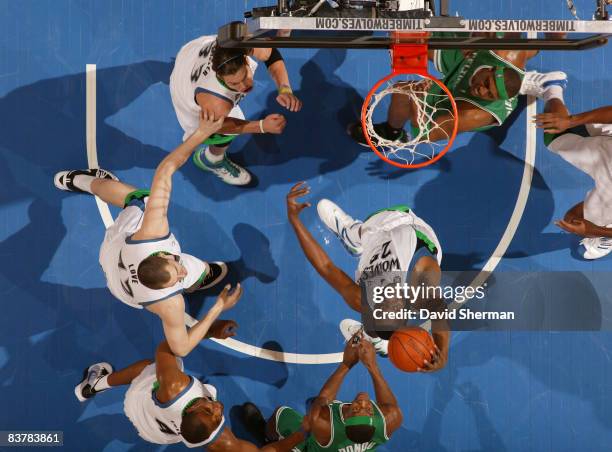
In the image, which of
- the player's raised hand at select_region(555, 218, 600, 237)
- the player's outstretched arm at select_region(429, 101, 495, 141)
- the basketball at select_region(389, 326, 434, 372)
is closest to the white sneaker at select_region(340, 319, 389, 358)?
the basketball at select_region(389, 326, 434, 372)

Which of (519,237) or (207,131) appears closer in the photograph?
(207,131)

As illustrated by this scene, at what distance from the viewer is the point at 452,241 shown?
290 inches

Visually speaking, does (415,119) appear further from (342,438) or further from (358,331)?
(342,438)

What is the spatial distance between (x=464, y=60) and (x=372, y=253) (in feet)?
5.81

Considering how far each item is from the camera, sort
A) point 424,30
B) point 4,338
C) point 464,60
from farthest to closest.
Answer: point 4,338 → point 464,60 → point 424,30

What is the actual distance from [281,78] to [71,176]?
2.03 meters

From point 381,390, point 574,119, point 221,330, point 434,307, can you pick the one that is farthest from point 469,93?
point 221,330

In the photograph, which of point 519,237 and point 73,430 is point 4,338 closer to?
point 73,430

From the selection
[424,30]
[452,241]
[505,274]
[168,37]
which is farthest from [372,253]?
[168,37]

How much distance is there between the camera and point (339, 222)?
7180 mm

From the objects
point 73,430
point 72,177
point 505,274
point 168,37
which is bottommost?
point 73,430

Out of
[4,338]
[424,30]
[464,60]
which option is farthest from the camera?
[4,338]

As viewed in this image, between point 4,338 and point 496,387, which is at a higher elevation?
point 4,338

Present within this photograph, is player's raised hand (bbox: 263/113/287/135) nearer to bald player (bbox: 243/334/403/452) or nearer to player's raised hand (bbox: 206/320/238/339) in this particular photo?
player's raised hand (bbox: 206/320/238/339)
